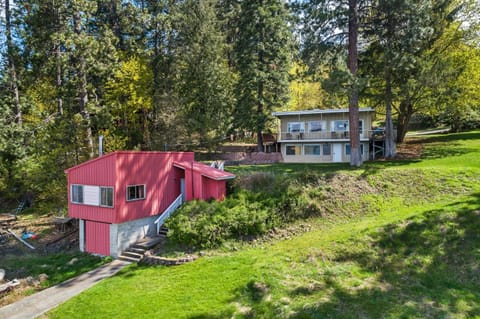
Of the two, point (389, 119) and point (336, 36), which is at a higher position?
point (336, 36)

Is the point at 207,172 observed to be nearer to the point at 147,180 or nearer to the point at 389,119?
the point at 147,180

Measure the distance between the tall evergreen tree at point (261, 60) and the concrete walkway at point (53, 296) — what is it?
19.4m

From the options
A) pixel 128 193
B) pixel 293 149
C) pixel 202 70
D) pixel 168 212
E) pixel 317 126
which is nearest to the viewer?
pixel 128 193

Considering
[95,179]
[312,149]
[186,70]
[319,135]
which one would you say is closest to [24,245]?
[95,179]

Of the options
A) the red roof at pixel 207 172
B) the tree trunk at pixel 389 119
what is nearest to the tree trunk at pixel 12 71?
the red roof at pixel 207 172

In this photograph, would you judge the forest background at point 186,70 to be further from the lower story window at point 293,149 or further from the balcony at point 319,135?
the lower story window at point 293,149

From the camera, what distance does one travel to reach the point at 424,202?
48.2 ft

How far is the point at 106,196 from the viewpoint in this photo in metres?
15.5

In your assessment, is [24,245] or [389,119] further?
[389,119]

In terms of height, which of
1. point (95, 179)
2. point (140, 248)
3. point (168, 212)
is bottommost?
point (140, 248)

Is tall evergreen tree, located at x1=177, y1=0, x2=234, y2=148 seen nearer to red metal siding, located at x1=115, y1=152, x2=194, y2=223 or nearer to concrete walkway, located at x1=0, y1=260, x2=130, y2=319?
red metal siding, located at x1=115, y1=152, x2=194, y2=223

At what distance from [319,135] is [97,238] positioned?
65.1ft

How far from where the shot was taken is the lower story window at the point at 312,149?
28172 mm

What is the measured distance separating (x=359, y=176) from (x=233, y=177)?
7311 millimetres
